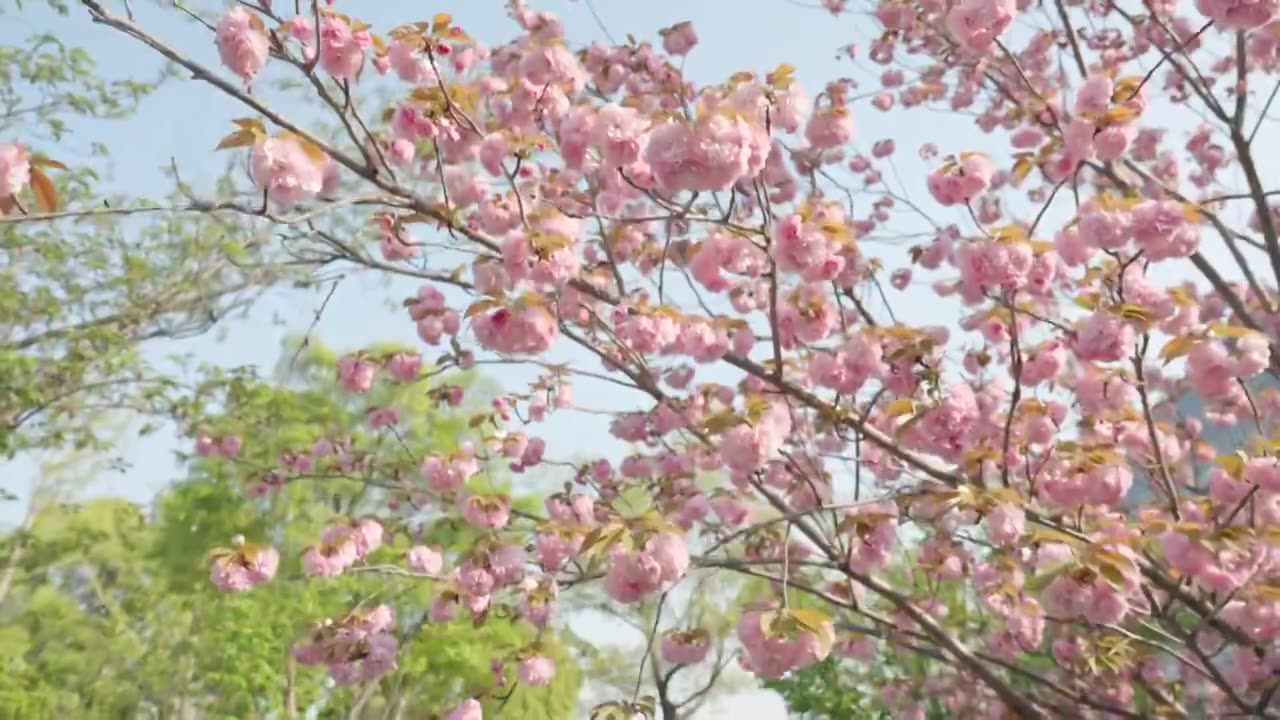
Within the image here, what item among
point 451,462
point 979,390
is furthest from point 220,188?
point 979,390

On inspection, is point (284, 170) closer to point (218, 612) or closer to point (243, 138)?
point (243, 138)

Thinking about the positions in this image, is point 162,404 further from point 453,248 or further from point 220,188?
point 453,248

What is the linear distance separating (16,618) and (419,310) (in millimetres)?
13679

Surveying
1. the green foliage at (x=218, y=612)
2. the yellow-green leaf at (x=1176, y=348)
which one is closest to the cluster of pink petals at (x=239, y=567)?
the yellow-green leaf at (x=1176, y=348)

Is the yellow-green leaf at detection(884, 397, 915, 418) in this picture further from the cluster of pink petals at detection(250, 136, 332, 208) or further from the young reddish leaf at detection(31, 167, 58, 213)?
the young reddish leaf at detection(31, 167, 58, 213)

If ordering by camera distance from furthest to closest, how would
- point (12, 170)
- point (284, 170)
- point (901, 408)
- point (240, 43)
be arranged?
point (901, 408) < point (240, 43) < point (284, 170) < point (12, 170)

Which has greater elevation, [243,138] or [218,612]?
[218,612]

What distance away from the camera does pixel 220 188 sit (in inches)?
355

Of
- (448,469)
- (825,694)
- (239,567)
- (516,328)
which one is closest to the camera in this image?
(516,328)

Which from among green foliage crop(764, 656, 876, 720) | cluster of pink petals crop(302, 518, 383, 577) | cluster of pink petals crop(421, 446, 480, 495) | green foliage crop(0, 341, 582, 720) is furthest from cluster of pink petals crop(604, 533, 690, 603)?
green foliage crop(764, 656, 876, 720)

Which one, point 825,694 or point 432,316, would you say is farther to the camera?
point 825,694

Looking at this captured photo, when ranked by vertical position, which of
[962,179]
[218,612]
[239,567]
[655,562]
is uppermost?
[218,612]

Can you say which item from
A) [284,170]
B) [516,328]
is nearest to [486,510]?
[516,328]

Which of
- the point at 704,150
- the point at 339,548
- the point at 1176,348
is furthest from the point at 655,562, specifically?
the point at 339,548
